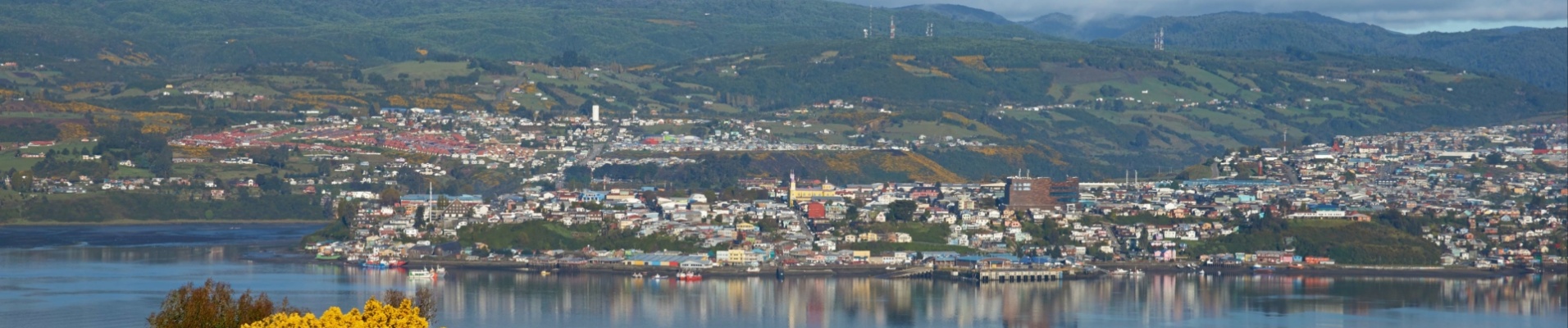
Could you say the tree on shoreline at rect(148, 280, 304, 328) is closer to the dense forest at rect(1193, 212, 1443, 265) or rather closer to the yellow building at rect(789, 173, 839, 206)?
the dense forest at rect(1193, 212, 1443, 265)

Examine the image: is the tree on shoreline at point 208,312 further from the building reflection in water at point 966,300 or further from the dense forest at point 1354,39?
the dense forest at point 1354,39

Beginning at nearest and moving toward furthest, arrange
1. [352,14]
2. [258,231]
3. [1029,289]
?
[1029,289], [258,231], [352,14]

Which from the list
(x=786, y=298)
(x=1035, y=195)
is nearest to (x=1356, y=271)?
(x=1035, y=195)

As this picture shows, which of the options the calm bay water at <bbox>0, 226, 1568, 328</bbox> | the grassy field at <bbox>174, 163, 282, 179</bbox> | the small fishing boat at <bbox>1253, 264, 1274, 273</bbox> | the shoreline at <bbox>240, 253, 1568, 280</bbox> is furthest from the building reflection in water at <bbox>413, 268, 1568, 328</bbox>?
the grassy field at <bbox>174, 163, 282, 179</bbox>

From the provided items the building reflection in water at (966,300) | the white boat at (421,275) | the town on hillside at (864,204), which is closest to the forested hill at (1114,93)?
the town on hillside at (864,204)

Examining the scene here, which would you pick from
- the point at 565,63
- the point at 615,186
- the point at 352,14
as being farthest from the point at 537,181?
the point at 352,14

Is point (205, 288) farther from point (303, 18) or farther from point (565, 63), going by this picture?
point (303, 18)
